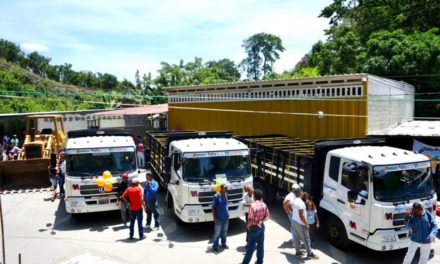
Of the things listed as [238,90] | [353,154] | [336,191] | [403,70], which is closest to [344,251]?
[336,191]

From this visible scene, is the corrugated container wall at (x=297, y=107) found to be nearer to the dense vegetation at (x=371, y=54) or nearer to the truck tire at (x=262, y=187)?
the dense vegetation at (x=371, y=54)

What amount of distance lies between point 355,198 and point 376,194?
0.46 meters

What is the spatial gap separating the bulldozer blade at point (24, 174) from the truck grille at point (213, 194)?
8031mm

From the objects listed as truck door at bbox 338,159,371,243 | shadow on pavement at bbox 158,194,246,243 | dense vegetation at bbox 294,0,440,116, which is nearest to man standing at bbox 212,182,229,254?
shadow on pavement at bbox 158,194,246,243

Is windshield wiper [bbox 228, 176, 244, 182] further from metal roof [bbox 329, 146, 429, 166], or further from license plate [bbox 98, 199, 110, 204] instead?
license plate [bbox 98, 199, 110, 204]

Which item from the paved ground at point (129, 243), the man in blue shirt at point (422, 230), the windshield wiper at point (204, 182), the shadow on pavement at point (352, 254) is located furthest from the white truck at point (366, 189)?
the windshield wiper at point (204, 182)

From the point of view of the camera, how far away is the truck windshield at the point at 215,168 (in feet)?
32.6

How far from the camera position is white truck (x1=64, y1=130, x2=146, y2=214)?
1060 cm

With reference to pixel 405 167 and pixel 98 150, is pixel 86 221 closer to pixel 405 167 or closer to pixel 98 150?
pixel 98 150

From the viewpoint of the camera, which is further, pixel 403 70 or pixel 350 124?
pixel 403 70

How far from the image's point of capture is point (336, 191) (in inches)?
354

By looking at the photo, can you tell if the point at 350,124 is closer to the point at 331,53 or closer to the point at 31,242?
the point at 31,242

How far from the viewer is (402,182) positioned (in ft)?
27.2

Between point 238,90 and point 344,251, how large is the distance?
12510 millimetres
